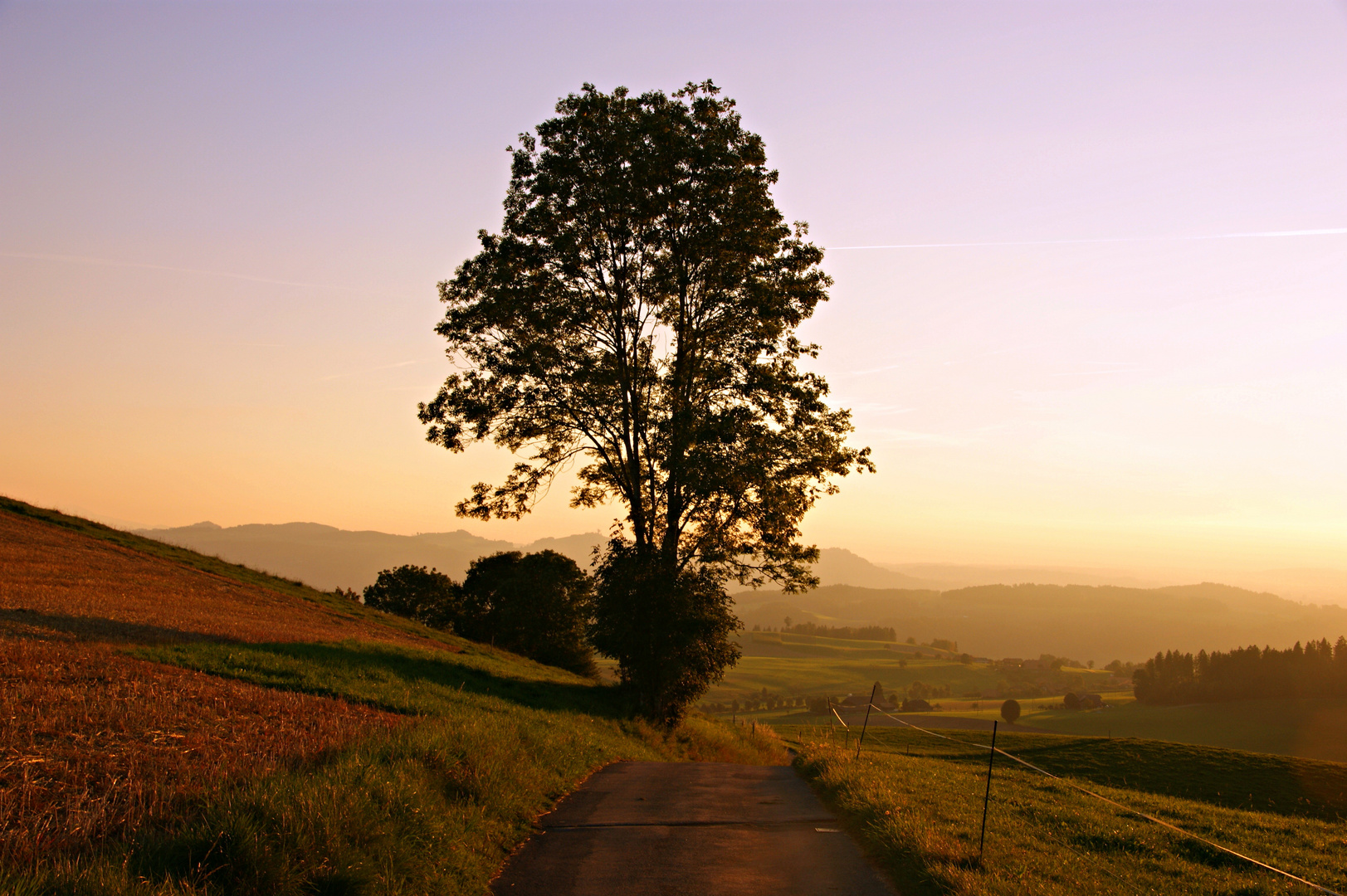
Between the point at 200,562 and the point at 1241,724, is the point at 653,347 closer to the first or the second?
the point at 200,562

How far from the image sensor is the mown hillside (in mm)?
5828

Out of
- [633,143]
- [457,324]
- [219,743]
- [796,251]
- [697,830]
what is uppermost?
[633,143]

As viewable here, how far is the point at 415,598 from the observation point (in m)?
55.9

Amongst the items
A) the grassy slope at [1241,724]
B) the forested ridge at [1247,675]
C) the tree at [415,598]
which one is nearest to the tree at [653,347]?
the tree at [415,598]

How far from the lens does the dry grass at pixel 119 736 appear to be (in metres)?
6.28

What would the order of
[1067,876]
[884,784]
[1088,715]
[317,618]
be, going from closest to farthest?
[1067,876] < [884,784] < [317,618] < [1088,715]

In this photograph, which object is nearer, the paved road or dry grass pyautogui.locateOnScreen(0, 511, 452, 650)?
the paved road

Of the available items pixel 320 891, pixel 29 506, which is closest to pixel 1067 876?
pixel 320 891

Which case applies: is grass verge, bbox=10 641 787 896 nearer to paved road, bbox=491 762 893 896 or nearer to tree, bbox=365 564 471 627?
paved road, bbox=491 762 893 896

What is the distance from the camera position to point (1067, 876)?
8102 millimetres

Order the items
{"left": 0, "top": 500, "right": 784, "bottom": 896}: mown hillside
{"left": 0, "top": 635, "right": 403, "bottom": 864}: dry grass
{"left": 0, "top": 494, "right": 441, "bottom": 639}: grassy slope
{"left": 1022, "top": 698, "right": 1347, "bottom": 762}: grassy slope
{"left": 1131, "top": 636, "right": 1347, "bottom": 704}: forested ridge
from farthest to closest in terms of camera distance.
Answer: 1. {"left": 1131, "top": 636, "right": 1347, "bottom": 704}: forested ridge
2. {"left": 1022, "top": 698, "right": 1347, "bottom": 762}: grassy slope
3. {"left": 0, "top": 494, "right": 441, "bottom": 639}: grassy slope
4. {"left": 0, "top": 635, "right": 403, "bottom": 864}: dry grass
5. {"left": 0, "top": 500, "right": 784, "bottom": 896}: mown hillside

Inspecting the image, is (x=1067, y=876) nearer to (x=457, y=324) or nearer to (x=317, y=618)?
(x=457, y=324)

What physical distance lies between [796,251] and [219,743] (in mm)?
21840

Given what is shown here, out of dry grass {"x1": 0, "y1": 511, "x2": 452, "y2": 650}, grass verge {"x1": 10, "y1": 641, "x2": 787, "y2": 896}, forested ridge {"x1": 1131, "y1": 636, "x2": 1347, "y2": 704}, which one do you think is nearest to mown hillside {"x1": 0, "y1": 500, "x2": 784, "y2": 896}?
grass verge {"x1": 10, "y1": 641, "x2": 787, "y2": 896}
